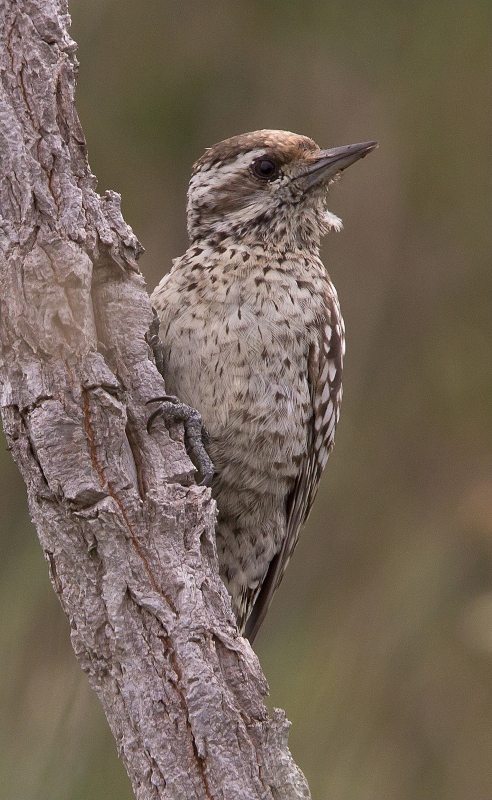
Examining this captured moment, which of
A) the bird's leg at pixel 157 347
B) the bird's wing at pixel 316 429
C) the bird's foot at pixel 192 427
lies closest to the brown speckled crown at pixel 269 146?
the bird's wing at pixel 316 429

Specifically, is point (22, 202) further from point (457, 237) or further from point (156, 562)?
point (457, 237)

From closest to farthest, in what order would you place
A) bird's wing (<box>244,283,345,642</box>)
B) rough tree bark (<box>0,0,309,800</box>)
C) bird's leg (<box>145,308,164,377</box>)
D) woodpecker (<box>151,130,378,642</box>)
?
rough tree bark (<box>0,0,309,800</box>)
bird's leg (<box>145,308,164,377</box>)
woodpecker (<box>151,130,378,642</box>)
bird's wing (<box>244,283,345,642</box>)

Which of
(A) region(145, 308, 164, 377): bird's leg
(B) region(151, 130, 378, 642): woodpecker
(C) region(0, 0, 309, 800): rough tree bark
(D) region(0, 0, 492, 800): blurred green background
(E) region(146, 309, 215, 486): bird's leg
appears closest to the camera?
(C) region(0, 0, 309, 800): rough tree bark

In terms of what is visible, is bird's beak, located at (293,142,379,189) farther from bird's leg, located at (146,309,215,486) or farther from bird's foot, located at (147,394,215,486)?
bird's foot, located at (147,394,215,486)

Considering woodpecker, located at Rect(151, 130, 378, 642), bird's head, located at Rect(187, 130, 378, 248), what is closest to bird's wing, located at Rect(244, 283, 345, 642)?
woodpecker, located at Rect(151, 130, 378, 642)

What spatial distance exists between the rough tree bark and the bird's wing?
1.04m

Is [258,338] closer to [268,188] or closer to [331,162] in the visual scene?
[268,188]

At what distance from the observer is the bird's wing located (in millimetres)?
3197

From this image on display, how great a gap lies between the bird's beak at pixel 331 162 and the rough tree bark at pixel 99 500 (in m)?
1.20

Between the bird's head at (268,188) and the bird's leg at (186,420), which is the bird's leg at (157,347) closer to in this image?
the bird's leg at (186,420)

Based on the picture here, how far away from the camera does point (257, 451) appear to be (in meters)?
3.10

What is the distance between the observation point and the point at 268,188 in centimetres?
329

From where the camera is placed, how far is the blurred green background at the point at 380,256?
3.78m

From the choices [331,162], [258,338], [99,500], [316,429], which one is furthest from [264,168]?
[99,500]
